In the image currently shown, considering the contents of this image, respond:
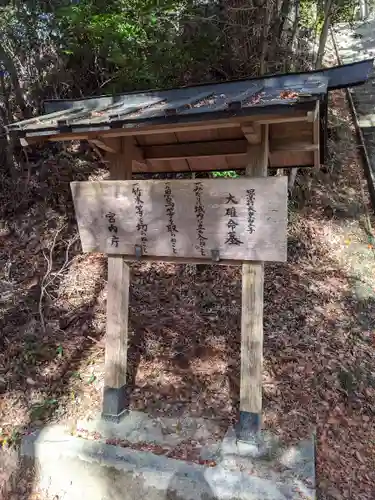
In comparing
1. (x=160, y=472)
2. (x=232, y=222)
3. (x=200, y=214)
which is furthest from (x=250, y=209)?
(x=160, y=472)

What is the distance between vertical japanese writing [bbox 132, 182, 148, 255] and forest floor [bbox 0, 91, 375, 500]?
176 cm

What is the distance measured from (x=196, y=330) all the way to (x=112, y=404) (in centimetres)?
157

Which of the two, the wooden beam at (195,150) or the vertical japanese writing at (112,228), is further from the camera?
the wooden beam at (195,150)

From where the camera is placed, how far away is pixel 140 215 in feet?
11.7

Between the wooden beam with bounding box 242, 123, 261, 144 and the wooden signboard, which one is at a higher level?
the wooden beam with bounding box 242, 123, 261, 144

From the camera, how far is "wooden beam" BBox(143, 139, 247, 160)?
12.7 feet

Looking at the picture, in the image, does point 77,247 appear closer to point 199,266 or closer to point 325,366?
point 199,266

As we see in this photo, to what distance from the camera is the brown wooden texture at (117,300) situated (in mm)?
3834

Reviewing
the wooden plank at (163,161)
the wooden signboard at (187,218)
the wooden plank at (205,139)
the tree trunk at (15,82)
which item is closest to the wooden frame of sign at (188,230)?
the wooden signboard at (187,218)

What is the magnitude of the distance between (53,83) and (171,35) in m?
2.61

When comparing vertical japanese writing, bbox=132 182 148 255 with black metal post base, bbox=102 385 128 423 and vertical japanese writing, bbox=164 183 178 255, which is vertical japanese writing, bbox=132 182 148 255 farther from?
black metal post base, bbox=102 385 128 423

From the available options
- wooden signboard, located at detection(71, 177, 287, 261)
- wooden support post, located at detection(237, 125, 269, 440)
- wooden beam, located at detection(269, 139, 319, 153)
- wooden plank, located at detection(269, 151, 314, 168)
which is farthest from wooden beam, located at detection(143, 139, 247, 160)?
wooden signboard, located at detection(71, 177, 287, 261)

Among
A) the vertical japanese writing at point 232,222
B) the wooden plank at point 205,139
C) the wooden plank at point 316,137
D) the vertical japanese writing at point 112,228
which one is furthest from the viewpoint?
the wooden plank at point 205,139

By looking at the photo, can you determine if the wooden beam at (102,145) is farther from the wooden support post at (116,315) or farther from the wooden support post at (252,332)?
the wooden support post at (252,332)
